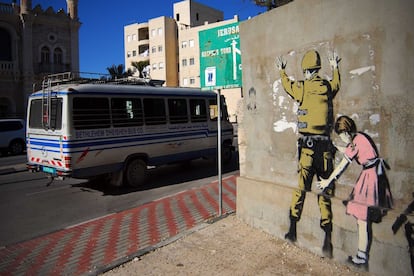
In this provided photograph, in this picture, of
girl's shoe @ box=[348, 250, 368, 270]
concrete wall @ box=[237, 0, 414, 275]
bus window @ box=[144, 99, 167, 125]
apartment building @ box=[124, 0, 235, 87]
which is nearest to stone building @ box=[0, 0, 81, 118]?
apartment building @ box=[124, 0, 235, 87]

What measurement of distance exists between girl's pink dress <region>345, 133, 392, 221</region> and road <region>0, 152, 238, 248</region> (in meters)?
5.03

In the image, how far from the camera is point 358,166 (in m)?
4.00

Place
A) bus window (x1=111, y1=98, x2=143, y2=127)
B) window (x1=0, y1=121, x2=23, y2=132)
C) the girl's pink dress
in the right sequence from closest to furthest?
1. the girl's pink dress
2. bus window (x1=111, y1=98, x2=143, y2=127)
3. window (x1=0, y1=121, x2=23, y2=132)

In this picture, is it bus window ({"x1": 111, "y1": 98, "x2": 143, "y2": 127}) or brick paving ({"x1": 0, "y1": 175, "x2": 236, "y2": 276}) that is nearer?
brick paving ({"x1": 0, "y1": 175, "x2": 236, "y2": 276})

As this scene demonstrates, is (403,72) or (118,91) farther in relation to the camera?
(118,91)

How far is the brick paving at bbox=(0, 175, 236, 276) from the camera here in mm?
4699

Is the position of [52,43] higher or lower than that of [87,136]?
higher

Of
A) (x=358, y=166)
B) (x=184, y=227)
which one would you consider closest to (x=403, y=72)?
(x=358, y=166)

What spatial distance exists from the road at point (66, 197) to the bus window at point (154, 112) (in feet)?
5.90

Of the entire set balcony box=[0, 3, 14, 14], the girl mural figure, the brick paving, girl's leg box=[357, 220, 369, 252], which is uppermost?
balcony box=[0, 3, 14, 14]

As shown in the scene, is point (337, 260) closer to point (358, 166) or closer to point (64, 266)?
point (358, 166)

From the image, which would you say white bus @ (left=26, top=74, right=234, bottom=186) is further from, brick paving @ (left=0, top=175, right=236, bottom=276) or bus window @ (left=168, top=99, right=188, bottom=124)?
brick paving @ (left=0, top=175, right=236, bottom=276)

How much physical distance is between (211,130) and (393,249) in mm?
8792

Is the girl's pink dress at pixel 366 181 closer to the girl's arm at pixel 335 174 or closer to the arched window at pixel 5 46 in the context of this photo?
the girl's arm at pixel 335 174
